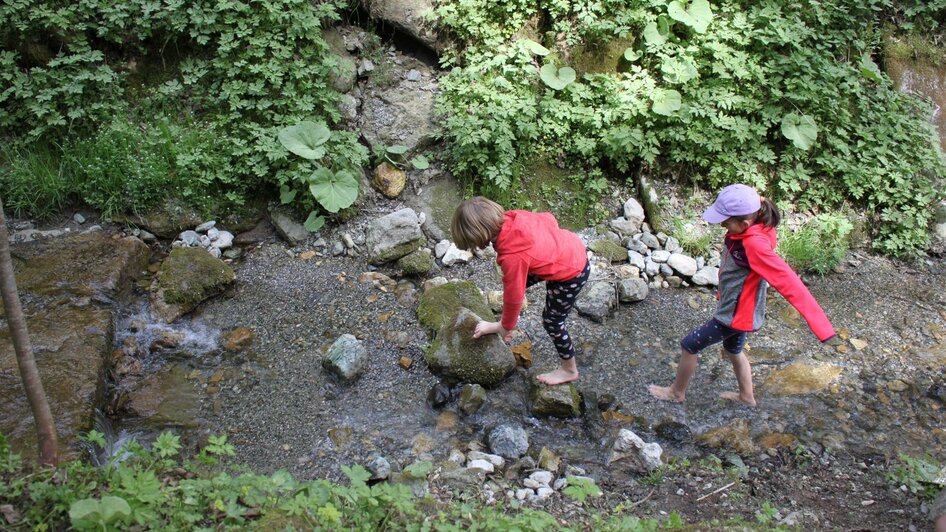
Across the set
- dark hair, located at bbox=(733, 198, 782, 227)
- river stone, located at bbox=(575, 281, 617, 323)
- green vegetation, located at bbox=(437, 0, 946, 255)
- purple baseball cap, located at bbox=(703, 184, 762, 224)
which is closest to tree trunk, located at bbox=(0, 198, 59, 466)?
purple baseball cap, located at bbox=(703, 184, 762, 224)

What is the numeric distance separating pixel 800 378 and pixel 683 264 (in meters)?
1.38

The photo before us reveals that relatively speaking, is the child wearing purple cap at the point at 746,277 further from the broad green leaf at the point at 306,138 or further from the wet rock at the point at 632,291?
the broad green leaf at the point at 306,138

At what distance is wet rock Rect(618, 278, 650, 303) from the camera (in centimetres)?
509

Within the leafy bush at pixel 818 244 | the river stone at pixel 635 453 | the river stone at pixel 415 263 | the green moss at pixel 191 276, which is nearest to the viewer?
the river stone at pixel 635 453

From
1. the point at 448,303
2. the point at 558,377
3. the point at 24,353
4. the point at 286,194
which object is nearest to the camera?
the point at 24,353

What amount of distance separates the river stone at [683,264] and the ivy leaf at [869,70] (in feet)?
9.06

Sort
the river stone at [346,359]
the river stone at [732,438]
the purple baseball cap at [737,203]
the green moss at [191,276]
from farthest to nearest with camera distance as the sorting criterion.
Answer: the green moss at [191,276] → the river stone at [346,359] → the river stone at [732,438] → the purple baseball cap at [737,203]

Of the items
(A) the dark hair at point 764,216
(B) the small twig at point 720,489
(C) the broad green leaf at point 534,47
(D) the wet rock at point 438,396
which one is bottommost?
(D) the wet rock at point 438,396

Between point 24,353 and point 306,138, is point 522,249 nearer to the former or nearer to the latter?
point 24,353

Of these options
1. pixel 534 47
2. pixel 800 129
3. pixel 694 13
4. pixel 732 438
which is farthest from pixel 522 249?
pixel 694 13

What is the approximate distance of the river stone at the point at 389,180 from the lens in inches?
230

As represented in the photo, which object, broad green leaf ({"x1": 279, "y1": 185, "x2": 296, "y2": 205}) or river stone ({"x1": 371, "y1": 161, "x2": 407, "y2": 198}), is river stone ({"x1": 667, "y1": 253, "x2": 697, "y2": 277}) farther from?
broad green leaf ({"x1": 279, "y1": 185, "x2": 296, "y2": 205})

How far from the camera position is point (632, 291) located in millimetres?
5086

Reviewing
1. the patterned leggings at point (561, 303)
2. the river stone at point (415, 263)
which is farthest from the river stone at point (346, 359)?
the patterned leggings at point (561, 303)
